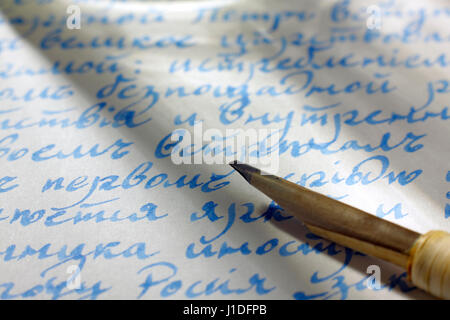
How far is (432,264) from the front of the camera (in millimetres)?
292

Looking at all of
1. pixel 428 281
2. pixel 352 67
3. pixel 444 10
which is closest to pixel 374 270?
pixel 428 281

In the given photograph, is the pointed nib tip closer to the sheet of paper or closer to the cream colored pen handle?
the sheet of paper

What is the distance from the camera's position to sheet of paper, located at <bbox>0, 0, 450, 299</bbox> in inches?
13.7

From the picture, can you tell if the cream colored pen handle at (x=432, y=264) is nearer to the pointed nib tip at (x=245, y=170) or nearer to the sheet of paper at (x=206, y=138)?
the sheet of paper at (x=206, y=138)

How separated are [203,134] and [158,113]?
2.4 inches

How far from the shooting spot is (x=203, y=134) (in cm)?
45

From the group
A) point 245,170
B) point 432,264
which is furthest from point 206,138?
point 432,264

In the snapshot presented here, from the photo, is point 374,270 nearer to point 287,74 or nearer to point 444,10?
point 287,74

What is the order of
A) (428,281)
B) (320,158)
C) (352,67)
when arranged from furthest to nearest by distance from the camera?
(352,67) < (320,158) < (428,281)

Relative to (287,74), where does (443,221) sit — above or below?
below

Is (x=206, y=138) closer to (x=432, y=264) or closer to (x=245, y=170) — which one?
(x=245, y=170)

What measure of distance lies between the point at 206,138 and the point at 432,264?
24 centimetres

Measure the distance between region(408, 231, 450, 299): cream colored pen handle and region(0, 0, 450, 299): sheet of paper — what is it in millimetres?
29

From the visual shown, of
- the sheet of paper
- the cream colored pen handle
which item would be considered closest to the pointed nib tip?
the sheet of paper
